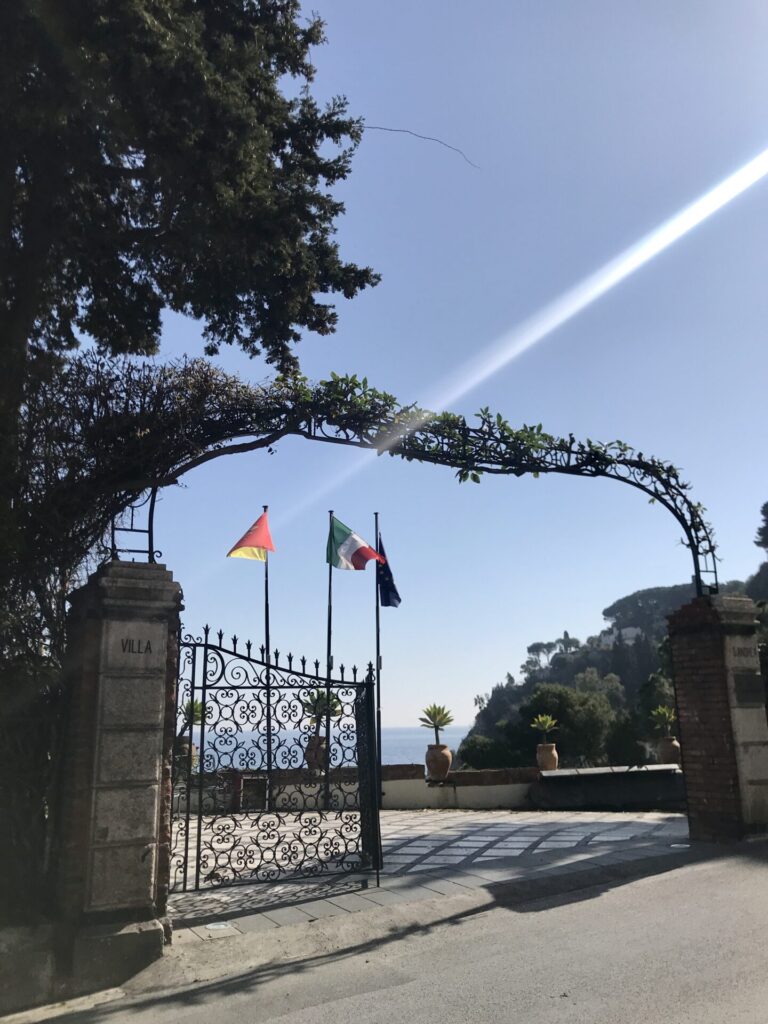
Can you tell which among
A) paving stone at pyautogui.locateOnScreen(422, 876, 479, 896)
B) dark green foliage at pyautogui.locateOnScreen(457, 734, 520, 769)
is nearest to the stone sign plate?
paving stone at pyautogui.locateOnScreen(422, 876, 479, 896)

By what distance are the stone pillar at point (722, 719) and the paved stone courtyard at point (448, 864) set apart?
0.68m

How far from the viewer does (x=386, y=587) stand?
632 inches

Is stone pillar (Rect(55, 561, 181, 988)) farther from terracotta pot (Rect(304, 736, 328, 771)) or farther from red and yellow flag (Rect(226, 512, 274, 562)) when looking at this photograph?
red and yellow flag (Rect(226, 512, 274, 562))

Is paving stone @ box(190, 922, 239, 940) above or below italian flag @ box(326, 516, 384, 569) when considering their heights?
below

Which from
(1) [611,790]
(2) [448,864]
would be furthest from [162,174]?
(1) [611,790]

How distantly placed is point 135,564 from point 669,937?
5.31 meters

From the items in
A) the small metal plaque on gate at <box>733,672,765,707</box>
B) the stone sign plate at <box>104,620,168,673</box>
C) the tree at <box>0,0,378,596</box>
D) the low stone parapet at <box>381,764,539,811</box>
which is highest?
the tree at <box>0,0,378,596</box>

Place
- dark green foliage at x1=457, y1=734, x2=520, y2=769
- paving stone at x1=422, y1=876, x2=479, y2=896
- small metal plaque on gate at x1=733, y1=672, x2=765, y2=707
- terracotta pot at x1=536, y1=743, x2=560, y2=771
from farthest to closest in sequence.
A: dark green foliage at x1=457, y1=734, x2=520, y2=769
terracotta pot at x1=536, y1=743, x2=560, y2=771
small metal plaque on gate at x1=733, y1=672, x2=765, y2=707
paving stone at x1=422, y1=876, x2=479, y2=896

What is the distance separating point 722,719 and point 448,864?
3959mm

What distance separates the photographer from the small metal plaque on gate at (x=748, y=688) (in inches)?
373

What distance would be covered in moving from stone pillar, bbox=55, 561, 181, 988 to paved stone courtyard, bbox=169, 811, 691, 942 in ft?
2.54

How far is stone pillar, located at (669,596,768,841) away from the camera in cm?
923

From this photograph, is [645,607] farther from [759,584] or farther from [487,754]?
[487,754]

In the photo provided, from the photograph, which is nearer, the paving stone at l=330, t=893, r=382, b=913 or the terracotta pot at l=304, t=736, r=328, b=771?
the paving stone at l=330, t=893, r=382, b=913
